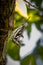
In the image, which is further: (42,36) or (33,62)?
(42,36)

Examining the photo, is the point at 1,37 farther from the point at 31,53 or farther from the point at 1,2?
the point at 31,53

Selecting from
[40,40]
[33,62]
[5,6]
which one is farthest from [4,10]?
[40,40]

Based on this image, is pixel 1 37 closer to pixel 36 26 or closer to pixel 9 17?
pixel 9 17

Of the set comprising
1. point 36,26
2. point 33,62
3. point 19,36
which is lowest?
point 33,62

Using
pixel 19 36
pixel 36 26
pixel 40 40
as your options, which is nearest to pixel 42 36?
pixel 40 40

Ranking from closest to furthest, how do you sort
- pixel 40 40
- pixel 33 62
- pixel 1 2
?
pixel 1 2
pixel 33 62
pixel 40 40

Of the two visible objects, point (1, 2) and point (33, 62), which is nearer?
point (1, 2)

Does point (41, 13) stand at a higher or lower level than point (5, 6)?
lower

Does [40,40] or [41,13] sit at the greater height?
[41,13]

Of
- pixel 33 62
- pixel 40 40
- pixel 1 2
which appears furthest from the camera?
pixel 40 40
